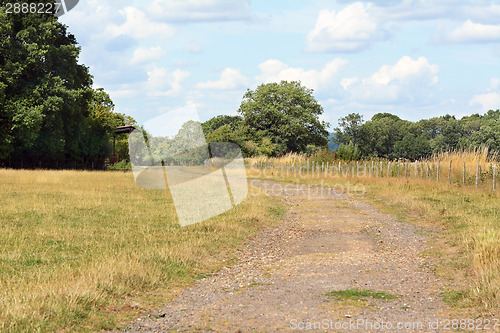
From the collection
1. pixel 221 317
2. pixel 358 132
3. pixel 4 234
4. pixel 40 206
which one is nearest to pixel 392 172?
pixel 40 206

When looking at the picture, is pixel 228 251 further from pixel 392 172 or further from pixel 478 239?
pixel 392 172

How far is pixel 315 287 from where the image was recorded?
8172 millimetres

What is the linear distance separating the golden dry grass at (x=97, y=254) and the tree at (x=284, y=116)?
2291 inches

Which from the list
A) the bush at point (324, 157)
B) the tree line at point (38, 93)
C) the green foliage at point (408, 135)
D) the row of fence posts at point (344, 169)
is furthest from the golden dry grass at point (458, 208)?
the green foliage at point (408, 135)

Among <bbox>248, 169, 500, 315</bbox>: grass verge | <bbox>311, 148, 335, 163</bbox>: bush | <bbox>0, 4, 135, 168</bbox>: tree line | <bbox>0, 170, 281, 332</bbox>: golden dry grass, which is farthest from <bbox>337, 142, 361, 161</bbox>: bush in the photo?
<bbox>0, 170, 281, 332</bbox>: golden dry grass

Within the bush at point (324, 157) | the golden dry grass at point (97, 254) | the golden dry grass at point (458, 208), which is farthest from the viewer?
the bush at point (324, 157)

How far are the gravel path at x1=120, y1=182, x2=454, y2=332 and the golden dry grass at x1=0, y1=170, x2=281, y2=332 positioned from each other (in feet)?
1.98

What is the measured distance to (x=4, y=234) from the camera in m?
12.9

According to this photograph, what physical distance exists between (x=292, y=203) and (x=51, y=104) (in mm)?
28771

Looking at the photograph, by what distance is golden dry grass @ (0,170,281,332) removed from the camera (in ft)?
21.3

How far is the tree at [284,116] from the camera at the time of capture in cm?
7900

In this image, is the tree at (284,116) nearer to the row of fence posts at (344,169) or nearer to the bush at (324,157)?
the row of fence posts at (344,169)

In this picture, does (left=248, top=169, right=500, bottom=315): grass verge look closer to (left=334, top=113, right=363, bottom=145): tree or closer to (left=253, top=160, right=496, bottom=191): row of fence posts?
(left=253, top=160, right=496, bottom=191): row of fence posts

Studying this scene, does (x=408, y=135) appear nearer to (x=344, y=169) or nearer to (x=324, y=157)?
(x=324, y=157)
